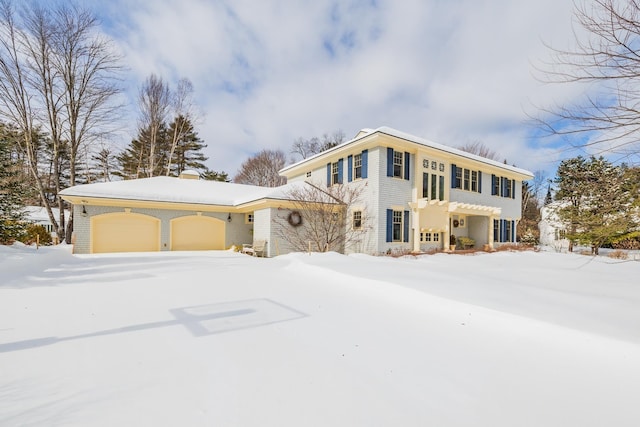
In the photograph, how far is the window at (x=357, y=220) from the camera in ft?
44.4

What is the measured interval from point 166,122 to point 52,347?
27019 millimetres

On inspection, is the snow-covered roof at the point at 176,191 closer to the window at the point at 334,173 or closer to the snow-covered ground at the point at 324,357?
the window at the point at 334,173

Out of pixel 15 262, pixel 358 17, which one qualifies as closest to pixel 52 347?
pixel 15 262

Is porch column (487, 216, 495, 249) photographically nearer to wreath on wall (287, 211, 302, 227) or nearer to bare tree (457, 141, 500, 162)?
wreath on wall (287, 211, 302, 227)

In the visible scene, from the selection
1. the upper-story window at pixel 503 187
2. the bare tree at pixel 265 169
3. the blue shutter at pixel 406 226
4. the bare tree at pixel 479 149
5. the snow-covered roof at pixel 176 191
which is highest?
the bare tree at pixel 479 149

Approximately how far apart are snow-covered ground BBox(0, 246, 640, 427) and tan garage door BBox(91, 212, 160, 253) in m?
9.13

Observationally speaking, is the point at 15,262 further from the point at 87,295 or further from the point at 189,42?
the point at 189,42

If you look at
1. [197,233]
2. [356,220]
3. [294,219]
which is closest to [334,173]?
[356,220]

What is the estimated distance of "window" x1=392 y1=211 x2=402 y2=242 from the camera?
1333 centimetres

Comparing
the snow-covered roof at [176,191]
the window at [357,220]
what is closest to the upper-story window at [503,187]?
the window at [357,220]

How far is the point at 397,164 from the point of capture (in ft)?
44.3

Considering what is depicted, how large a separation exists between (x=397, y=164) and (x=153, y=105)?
21.8 meters

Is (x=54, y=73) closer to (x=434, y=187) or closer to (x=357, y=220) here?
(x=357, y=220)

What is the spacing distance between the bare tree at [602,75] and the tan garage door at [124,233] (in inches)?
651
